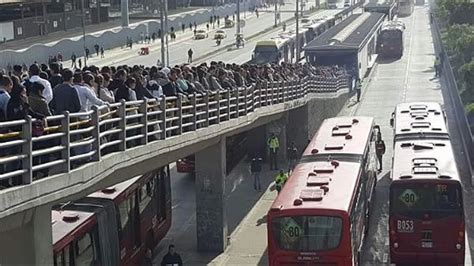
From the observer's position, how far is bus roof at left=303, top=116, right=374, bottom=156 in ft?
79.0

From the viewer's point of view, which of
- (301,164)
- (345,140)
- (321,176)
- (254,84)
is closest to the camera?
(321,176)

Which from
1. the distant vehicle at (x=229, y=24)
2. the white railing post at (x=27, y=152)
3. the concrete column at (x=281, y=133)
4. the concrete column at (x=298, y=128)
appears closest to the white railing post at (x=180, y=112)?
the white railing post at (x=27, y=152)

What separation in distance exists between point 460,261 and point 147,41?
250ft

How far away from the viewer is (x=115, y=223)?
65.6 feet

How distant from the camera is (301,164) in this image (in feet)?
74.6

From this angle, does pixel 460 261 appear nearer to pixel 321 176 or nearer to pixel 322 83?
pixel 321 176

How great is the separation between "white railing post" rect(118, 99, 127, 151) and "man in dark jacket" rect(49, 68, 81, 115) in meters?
1.40

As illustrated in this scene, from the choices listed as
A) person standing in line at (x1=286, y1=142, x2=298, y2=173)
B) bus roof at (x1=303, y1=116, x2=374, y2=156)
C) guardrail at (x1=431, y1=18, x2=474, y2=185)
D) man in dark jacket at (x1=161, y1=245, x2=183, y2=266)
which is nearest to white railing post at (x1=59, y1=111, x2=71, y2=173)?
man in dark jacket at (x1=161, y1=245, x2=183, y2=266)

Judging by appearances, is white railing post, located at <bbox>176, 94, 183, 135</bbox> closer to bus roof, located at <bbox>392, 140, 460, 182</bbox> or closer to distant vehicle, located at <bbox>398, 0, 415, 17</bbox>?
bus roof, located at <bbox>392, 140, 460, 182</bbox>

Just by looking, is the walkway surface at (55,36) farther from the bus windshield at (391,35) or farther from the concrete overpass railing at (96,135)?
the concrete overpass railing at (96,135)

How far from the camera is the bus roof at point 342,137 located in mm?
24094

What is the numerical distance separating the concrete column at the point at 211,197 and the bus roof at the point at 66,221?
623 centimetres

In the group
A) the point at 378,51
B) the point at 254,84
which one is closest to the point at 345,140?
the point at 254,84

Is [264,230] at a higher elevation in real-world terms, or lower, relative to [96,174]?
lower
